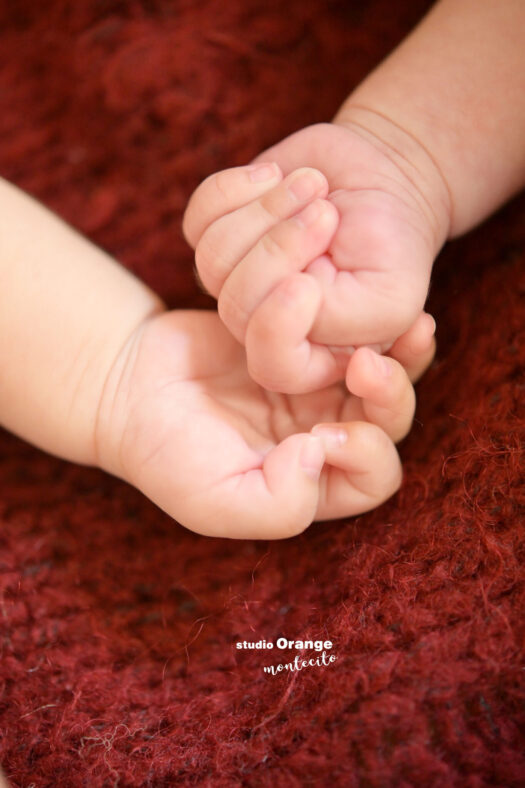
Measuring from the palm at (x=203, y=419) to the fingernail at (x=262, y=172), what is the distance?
0.16 m

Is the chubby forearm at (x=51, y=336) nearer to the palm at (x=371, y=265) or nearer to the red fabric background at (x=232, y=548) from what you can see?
the red fabric background at (x=232, y=548)

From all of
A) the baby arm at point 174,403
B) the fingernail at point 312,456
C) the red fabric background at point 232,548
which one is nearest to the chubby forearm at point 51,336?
the baby arm at point 174,403

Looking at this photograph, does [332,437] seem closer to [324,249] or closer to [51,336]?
[324,249]

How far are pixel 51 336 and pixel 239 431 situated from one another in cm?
21

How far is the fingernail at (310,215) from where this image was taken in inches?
22.6

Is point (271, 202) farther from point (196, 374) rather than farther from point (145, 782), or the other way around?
point (145, 782)

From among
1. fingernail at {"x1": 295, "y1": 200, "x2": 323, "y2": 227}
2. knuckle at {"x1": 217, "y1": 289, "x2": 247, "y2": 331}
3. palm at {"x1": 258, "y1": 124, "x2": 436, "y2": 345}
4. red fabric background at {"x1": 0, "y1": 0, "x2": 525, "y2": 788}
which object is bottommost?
red fabric background at {"x1": 0, "y1": 0, "x2": 525, "y2": 788}

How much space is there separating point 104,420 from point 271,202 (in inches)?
10.2

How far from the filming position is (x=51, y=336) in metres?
0.70

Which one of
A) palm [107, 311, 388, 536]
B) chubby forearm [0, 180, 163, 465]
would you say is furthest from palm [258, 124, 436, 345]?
chubby forearm [0, 180, 163, 465]

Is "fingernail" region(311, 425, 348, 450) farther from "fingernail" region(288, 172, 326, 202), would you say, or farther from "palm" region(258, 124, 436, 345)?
"fingernail" region(288, 172, 326, 202)

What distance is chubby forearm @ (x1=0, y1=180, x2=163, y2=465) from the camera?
0.69m

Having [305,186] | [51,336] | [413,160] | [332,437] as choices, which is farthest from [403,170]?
[51,336]

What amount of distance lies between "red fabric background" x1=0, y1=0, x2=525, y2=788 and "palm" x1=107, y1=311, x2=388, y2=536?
0.08 meters
